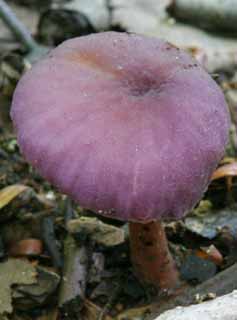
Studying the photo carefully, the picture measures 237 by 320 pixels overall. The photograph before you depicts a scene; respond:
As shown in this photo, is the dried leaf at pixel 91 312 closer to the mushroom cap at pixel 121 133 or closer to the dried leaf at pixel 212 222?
the dried leaf at pixel 212 222

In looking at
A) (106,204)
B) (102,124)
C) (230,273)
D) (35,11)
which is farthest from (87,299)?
(35,11)

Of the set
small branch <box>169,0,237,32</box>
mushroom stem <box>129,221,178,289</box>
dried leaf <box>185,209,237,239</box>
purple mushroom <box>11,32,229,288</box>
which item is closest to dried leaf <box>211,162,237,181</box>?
dried leaf <box>185,209,237,239</box>

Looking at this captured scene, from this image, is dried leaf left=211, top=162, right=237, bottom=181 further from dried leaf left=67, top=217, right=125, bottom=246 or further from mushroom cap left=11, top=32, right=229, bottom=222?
mushroom cap left=11, top=32, right=229, bottom=222

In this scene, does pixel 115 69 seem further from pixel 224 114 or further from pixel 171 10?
pixel 171 10

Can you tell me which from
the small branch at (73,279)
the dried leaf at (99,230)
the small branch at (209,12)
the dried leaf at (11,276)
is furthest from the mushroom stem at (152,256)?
the small branch at (209,12)

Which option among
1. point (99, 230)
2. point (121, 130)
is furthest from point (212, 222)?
point (121, 130)
